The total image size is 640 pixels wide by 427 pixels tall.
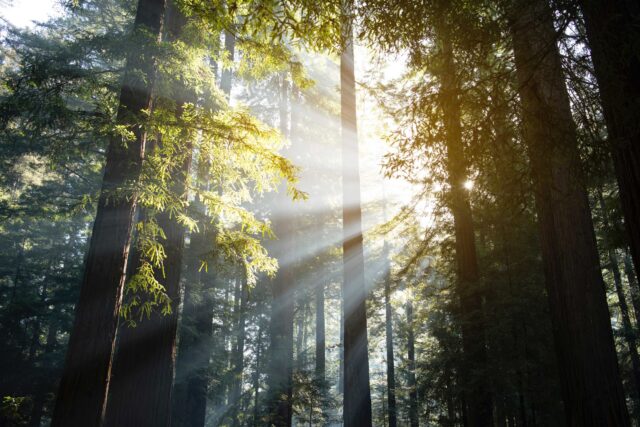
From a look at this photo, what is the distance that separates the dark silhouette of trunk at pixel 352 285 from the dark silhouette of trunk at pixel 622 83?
171 inches

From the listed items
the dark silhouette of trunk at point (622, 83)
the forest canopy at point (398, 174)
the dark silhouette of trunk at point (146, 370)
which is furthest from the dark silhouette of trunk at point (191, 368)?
the dark silhouette of trunk at point (622, 83)

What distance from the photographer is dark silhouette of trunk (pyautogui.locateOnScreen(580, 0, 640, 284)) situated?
290cm

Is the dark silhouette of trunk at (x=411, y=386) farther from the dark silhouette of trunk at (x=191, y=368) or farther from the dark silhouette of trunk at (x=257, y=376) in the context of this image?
the dark silhouette of trunk at (x=191, y=368)

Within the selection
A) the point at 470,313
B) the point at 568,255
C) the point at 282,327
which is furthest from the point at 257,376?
the point at 568,255

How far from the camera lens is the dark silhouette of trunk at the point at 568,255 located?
13.0 feet

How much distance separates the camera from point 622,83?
3020 mm

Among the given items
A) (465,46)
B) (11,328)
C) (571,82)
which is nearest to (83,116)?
(465,46)

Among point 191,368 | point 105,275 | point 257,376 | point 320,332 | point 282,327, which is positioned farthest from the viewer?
point 320,332

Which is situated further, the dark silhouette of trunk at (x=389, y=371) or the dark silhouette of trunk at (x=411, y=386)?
the dark silhouette of trunk at (x=389, y=371)

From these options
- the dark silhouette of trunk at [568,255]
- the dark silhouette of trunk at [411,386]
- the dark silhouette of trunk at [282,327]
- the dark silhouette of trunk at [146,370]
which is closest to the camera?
the dark silhouette of trunk at [568,255]

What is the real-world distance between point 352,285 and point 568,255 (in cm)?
417

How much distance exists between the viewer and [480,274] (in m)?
8.72

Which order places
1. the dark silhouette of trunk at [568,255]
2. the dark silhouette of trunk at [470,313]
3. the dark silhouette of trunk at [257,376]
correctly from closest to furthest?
the dark silhouette of trunk at [568,255] → the dark silhouette of trunk at [470,313] → the dark silhouette of trunk at [257,376]

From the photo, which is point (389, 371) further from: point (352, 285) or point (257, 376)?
point (352, 285)
